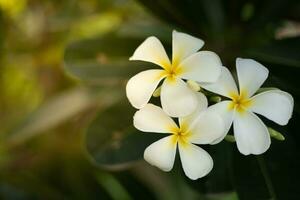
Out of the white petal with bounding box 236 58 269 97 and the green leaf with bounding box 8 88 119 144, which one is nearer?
the white petal with bounding box 236 58 269 97

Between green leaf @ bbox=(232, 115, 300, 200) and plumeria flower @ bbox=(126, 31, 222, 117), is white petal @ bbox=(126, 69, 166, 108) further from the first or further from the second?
green leaf @ bbox=(232, 115, 300, 200)

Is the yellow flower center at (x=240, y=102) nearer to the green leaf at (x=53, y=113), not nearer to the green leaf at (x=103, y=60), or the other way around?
the green leaf at (x=103, y=60)

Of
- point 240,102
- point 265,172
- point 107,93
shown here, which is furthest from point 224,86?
point 107,93

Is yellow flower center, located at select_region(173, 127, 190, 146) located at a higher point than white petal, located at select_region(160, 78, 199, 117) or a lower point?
lower

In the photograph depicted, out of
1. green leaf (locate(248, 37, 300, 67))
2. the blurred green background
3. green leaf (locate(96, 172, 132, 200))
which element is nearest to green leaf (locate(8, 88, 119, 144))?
the blurred green background

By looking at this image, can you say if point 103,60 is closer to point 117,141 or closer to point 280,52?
point 117,141

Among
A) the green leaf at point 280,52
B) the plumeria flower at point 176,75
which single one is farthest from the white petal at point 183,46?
the green leaf at point 280,52
